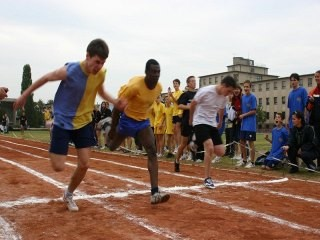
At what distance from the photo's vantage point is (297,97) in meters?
10.1

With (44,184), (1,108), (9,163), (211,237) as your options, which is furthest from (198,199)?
(1,108)

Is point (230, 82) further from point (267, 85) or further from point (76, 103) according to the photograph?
point (267, 85)

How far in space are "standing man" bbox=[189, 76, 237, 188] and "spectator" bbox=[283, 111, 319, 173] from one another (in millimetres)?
2704

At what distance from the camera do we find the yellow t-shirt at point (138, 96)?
242 inches

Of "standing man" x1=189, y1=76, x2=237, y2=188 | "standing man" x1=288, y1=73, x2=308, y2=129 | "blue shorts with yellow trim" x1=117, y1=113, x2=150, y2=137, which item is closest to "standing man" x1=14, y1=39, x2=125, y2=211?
"blue shorts with yellow trim" x1=117, y1=113, x2=150, y2=137

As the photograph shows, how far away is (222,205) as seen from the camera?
18.6 ft

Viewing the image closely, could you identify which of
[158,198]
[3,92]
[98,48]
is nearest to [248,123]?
[158,198]

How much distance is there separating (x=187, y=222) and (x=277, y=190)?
2.72 metres

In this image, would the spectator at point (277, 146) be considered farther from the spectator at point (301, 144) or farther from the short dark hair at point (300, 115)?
the short dark hair at point (300, 115)

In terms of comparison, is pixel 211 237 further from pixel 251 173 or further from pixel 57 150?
pixel 251 173

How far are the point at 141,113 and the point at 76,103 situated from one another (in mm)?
1373

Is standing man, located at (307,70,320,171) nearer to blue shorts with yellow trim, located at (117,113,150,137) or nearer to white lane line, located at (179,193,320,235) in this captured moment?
white lane line, located at (179,193,320,235)

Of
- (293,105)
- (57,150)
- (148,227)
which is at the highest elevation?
(293,105)

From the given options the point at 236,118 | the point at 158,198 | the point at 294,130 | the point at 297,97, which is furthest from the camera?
the point at 236,118
